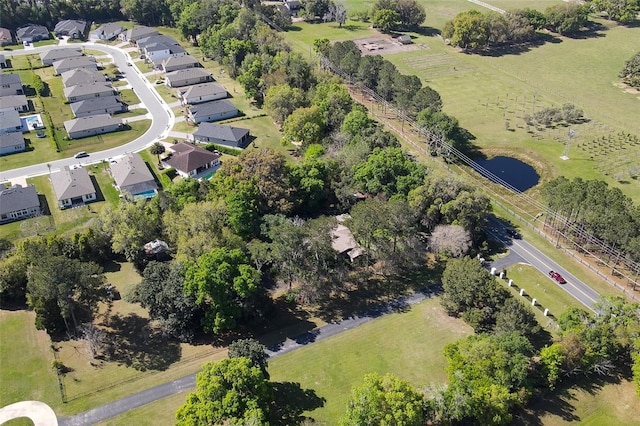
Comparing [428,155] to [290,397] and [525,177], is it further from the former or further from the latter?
[290,397]

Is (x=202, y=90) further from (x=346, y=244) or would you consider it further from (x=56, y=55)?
(x=346, y=244)

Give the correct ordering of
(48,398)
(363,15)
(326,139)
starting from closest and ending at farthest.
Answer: (48,398)
(326,139)
(363,15)

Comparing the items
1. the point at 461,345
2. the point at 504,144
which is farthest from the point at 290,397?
the point at 504,144

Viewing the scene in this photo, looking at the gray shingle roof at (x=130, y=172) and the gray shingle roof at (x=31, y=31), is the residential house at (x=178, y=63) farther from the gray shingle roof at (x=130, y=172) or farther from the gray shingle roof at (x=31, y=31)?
the gray shingle roof at (x=31, y=31)

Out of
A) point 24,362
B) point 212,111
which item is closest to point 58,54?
point 212,111

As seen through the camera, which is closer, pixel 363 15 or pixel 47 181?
pixel 47 181
